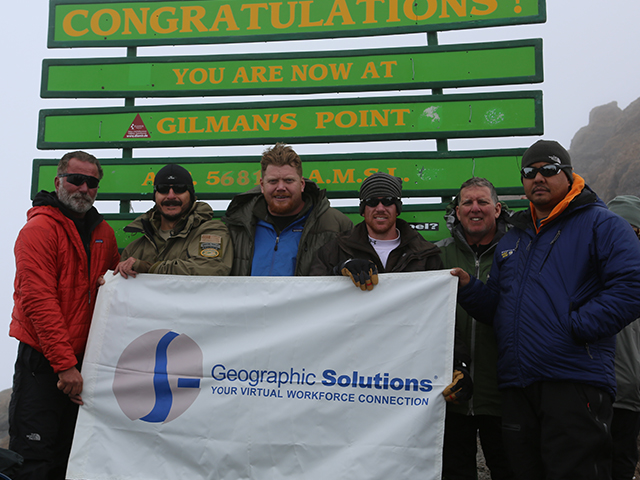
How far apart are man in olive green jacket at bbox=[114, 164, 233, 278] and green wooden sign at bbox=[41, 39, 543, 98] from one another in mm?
1910

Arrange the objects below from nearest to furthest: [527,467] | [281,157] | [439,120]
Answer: [527,467] → [281,157] → [439,120]

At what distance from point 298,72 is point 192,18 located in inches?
57.7

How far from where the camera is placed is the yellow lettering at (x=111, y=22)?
563cm

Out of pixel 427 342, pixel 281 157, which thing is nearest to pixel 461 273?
pixel 427 342

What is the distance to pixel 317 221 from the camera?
4.02 meters

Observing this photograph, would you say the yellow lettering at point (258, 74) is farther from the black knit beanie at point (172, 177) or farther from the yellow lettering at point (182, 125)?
the black knit beanie at point (172, 177)

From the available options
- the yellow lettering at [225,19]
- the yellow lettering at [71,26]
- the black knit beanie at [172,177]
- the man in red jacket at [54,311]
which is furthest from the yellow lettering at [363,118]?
the yellow lettering at [71,26]

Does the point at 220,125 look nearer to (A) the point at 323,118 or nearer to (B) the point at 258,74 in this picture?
(B) the point at 258,74

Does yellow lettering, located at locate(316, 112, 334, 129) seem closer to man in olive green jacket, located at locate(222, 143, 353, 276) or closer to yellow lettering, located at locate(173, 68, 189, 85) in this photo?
man in olive green jacket, located at locate(222, 143, 353, 276)

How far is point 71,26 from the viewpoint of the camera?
18.7 feet

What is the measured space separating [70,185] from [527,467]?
4102 mm

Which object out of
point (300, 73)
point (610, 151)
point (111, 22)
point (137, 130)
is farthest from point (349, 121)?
point (610, 151)

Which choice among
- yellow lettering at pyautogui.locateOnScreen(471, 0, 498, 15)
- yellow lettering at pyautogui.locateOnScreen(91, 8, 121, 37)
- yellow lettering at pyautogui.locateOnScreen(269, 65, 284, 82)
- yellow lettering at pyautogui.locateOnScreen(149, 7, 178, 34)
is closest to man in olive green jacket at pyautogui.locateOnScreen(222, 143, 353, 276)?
yellow lettering at pyautogui.locateOnScreen(269, 65, 284, 82)

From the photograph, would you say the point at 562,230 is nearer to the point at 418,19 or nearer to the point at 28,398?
the point at 418,19
